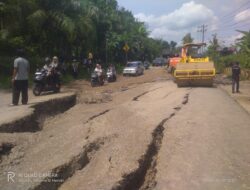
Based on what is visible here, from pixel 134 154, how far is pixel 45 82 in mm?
11908

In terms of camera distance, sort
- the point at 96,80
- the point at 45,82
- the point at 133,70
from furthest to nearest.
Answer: the point at 133,70
the point at 96,80
the point at 45,82

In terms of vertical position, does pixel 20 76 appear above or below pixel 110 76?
above

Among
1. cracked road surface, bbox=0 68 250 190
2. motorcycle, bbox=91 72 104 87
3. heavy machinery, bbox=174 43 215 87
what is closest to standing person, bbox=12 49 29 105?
cracked road surface, bbox=0 68 250 190

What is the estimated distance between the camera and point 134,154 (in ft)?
22.8

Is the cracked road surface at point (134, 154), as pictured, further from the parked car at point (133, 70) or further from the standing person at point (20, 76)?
the parked car at point (133, 70)

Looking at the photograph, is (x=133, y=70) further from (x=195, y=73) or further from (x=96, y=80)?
(x=195, y=73)

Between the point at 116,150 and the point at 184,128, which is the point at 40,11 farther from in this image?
the point at 116,150

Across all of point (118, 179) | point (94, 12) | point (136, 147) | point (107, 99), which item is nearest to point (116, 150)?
point (136, 147)

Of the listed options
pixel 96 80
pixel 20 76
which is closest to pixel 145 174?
pixel 20 76

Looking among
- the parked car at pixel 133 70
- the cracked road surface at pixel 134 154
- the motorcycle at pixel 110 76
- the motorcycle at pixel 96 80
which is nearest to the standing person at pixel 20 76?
the cracked road surface at pixel 134 154

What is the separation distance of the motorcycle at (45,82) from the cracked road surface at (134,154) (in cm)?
676

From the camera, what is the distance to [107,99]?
17172mm

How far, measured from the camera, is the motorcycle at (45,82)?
17891 millimetres

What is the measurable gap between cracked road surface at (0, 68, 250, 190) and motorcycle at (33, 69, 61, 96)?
22.2 ft
